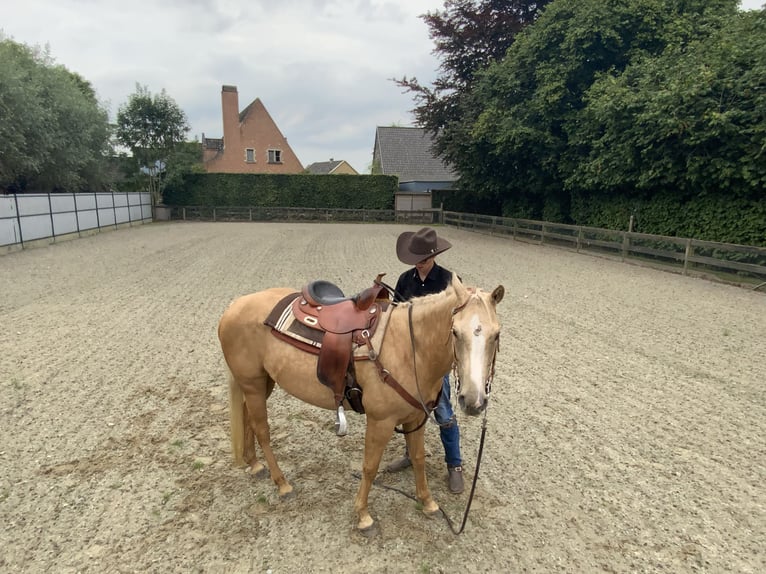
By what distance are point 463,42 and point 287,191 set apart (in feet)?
47.4

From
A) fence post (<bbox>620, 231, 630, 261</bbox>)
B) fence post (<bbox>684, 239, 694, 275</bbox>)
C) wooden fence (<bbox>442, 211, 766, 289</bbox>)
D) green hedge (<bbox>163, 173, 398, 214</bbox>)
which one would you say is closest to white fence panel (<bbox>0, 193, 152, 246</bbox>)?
green hedge (<bbox>163, 173, 398, 214</bbox>)

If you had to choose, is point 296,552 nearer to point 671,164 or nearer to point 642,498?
point 642,498

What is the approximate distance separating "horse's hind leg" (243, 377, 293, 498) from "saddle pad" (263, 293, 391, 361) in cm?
47

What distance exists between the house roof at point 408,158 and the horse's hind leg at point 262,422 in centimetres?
3356

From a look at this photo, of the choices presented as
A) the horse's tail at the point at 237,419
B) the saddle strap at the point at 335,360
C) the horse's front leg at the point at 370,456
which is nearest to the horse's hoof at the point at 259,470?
the horse's tail at the point at 237,419

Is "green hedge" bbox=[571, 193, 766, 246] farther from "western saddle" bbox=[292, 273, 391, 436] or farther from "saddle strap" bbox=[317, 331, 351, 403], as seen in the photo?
"saddle strap" bbox=[317, 331, 351, 403]

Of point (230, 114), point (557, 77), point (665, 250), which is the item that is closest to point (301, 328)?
point (665, 250)

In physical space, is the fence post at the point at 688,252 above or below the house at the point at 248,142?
below

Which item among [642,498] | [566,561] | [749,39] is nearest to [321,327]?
[566,561]

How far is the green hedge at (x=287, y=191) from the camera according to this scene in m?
29.2

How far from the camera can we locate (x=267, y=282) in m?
10.0

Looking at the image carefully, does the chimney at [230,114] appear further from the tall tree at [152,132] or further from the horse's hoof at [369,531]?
the horse's hoof at [369,531]

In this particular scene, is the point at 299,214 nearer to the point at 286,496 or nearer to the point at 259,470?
the point at 259,470

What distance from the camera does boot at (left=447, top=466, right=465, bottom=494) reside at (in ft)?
10.6
